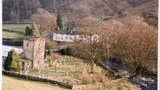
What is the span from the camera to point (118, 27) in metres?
3.60

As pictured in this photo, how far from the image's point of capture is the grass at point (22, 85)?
136 inches

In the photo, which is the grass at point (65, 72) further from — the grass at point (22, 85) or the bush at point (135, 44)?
the bush at point (135, 44)

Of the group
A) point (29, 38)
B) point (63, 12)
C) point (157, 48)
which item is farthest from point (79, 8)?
point (157, 48)

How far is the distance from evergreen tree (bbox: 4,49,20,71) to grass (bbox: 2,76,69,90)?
3.0 inches

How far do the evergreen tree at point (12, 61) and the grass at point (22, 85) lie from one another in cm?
8

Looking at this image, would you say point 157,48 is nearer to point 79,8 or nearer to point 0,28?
point 79,8

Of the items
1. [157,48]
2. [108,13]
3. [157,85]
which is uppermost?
[108,13]

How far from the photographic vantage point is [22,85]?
3.48 metres

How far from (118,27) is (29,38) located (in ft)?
2.30

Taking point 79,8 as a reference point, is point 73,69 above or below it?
below

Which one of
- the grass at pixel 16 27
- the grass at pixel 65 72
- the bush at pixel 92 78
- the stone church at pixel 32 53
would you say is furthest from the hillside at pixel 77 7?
the bush at pixel 92 78

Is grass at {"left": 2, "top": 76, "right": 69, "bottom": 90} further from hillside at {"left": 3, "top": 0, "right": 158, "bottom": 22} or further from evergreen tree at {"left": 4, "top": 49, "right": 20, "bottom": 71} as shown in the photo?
hillside at {"left": 3, "top": 0, "right": 158, "bottom": 22}

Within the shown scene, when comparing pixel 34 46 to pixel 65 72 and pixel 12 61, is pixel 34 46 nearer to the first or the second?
pixel 12 61

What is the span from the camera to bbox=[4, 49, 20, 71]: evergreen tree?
3479 mm
